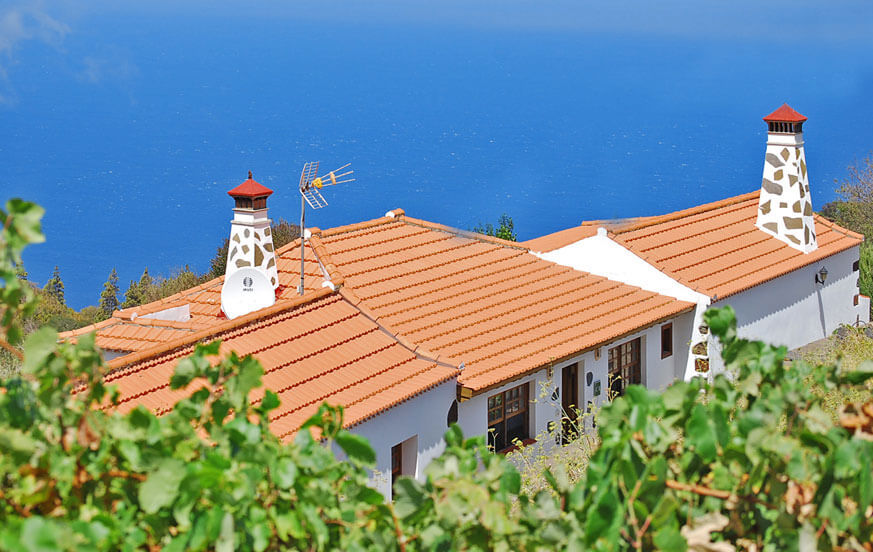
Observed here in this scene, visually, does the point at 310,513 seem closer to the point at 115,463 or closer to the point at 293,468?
the point at 293,468

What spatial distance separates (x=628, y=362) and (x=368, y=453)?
14.6m

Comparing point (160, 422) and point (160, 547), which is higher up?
point (160, 422)

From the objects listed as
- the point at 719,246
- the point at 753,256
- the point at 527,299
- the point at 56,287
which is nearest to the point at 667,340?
the point at 527,299

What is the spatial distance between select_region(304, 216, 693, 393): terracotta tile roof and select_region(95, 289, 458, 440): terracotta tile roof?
501 millimetres

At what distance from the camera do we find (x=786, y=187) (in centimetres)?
2200

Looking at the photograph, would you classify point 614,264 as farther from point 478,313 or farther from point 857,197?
point 857,197

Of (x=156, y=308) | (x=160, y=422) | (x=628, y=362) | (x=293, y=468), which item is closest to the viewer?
(x=293, y=468)

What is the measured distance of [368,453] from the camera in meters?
3.59

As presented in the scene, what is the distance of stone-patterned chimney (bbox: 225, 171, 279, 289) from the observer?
1561cm

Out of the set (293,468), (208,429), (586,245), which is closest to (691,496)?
(293,468)

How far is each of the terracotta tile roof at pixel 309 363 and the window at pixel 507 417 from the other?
1.31 m

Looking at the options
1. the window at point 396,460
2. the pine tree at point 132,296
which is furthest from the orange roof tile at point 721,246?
the pine tree at point 132,296

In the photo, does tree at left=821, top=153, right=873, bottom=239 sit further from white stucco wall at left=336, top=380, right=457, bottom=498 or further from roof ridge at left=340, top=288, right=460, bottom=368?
white stucco wall at left=336, top=380, right=457, bottom=498

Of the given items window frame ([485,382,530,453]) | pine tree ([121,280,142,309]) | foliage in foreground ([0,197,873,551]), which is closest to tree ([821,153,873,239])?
window frame ([485,382,530,453])
